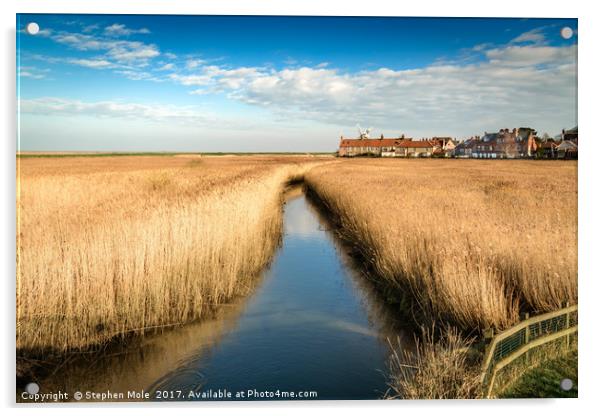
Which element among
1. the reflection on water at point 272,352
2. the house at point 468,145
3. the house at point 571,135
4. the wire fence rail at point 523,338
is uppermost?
the house at point 468,145

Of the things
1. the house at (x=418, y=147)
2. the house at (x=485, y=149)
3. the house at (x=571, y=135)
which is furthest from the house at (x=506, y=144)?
the house at (x=418, y=147)

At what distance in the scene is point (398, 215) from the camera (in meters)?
9.97

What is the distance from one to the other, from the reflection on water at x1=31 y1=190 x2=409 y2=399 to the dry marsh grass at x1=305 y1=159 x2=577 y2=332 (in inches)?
32.4

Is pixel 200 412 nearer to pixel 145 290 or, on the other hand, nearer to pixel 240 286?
pixel 145 290

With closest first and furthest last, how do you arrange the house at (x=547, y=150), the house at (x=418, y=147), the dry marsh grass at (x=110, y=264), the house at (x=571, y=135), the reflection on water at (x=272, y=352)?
the reflection on water at (x=272, y=352)
the dry marsh grass at (x=110, y=264)
the house at (x=547, y=150)
the house at (x=571, y=135)
the house at (x=418, y=147)

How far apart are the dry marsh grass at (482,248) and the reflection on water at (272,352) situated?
82 centimetres

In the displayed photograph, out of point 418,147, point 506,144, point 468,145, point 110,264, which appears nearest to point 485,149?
point 506,144

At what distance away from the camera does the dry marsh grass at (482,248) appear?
226 inches

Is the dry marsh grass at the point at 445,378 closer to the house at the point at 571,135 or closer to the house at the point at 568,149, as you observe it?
the house at the point at 568,149

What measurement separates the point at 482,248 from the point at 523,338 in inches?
88.7

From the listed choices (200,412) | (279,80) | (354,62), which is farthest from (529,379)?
(279,80)

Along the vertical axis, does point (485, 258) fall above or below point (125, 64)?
below

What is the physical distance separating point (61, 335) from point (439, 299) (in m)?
4.92

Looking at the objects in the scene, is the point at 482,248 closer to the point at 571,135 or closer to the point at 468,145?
the point at 571,135
